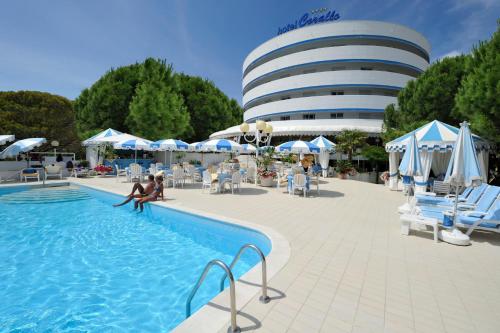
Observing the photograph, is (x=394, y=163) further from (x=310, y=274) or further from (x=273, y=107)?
(x=273, y=107)

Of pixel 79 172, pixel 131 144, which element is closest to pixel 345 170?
pixel 131 144

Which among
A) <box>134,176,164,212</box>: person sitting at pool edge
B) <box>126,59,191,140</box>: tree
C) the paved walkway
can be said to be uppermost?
<box>126,59,191,140</box>: tree

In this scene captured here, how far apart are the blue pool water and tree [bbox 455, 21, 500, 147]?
487 inches

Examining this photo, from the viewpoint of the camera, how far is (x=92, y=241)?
6.60 m

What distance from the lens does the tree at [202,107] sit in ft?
121

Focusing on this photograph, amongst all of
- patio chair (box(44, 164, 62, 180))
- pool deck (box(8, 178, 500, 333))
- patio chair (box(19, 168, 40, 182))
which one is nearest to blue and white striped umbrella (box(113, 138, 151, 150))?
patio chair (box(44, 164, 62, 180))

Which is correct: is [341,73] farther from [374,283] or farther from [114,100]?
[374,283]

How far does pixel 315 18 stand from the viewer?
1334 inches

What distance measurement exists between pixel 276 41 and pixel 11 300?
3813 centimetres

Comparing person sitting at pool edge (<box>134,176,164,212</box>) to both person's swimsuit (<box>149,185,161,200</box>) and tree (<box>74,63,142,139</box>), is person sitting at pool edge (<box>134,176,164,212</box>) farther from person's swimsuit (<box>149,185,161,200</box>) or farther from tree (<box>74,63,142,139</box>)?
tree (<box>74,63,142,139</box>)

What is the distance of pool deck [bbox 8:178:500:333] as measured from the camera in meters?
2.79

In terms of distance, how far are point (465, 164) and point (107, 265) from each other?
838cm

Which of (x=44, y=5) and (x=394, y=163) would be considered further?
(x=394, y=163)

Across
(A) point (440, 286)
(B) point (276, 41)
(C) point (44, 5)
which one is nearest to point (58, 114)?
(C) point (44, 5)
